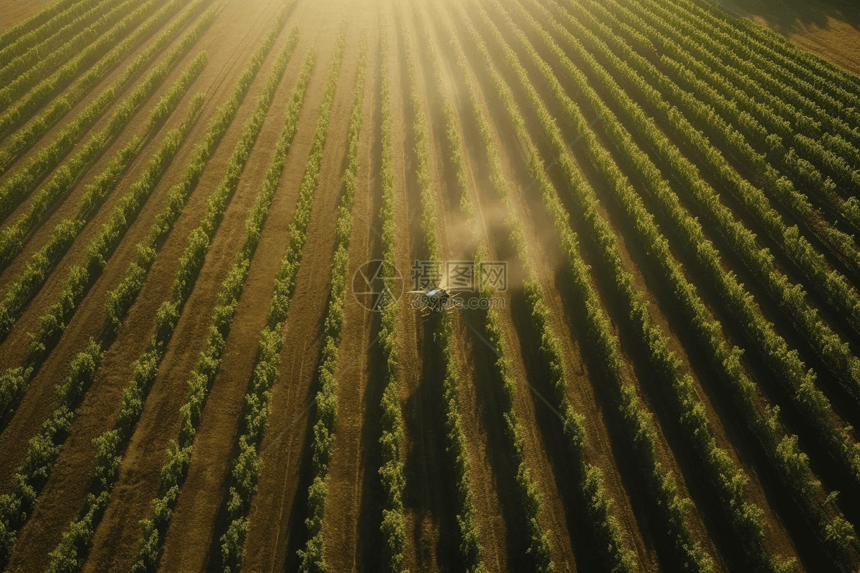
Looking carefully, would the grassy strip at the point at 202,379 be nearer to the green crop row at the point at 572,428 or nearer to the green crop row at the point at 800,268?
the green crop row at the point at 572,428

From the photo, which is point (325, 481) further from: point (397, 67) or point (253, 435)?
point (397, 67)

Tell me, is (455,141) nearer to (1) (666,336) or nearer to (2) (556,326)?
(2) (556,326)

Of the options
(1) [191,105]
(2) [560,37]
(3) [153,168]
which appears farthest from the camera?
(2) [560,37]

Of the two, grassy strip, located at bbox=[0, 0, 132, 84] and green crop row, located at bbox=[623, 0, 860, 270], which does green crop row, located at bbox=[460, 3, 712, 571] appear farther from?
grassy strip, located at bbox=[0, 0, 132, 84]

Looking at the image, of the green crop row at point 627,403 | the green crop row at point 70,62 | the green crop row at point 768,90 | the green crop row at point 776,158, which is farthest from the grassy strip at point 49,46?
the green crop row at point 768,90

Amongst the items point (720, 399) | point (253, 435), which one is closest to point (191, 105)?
point (253, 435)

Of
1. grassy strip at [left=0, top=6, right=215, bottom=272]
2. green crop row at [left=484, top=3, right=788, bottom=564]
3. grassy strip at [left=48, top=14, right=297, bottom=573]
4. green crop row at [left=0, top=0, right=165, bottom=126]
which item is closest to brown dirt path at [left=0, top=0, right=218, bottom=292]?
grassy strip at [left=0, top=6, right=215, bottom=272]
